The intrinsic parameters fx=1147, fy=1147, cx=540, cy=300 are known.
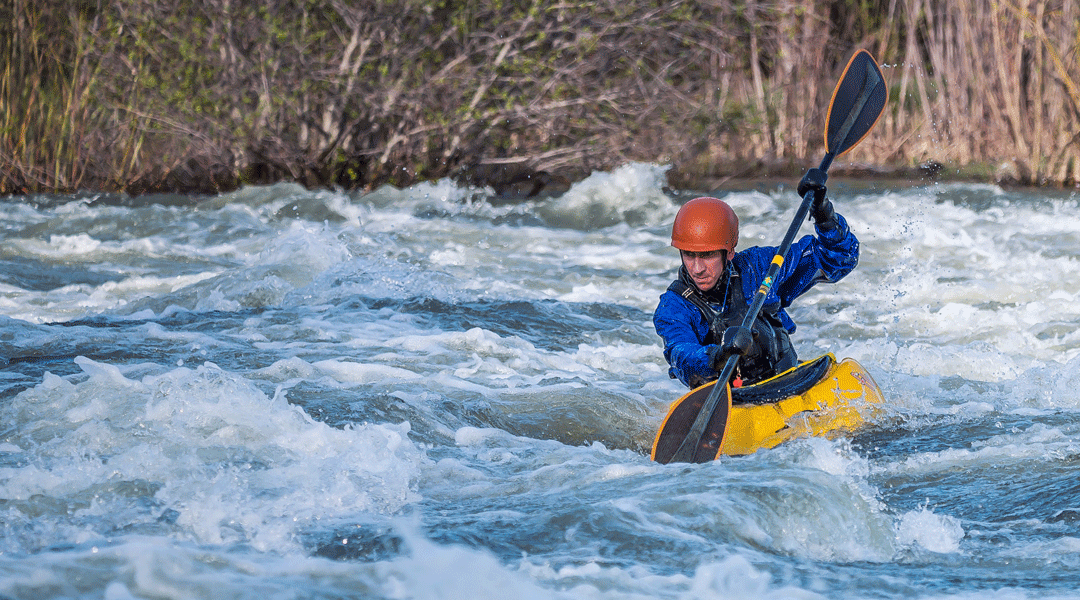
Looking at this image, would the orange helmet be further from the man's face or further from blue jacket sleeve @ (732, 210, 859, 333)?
blue jacket sleeve @ (732, 210, 859, 333)

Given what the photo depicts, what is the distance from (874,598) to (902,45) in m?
12.6

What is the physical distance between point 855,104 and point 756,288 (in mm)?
1250

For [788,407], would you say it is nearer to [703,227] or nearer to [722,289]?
[722,289]

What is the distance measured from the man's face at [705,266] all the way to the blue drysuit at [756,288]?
5cm

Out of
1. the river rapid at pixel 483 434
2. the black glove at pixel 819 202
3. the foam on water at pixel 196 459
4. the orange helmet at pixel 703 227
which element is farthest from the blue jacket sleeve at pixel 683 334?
the foam on water at pixel 196 459

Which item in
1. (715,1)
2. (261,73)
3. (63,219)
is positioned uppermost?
(715,1)

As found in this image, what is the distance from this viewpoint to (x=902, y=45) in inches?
554

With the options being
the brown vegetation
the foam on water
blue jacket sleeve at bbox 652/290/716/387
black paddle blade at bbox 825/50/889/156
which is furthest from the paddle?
the brown vegetation

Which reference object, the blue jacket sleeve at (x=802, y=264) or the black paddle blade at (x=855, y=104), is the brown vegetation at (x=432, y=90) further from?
the blue jacket sleeve at (x=802, y=264)

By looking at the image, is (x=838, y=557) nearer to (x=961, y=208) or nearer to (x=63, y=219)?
(x=961, y=208)

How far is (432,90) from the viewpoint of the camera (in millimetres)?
11141

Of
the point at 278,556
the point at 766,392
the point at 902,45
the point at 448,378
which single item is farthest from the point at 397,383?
the point at 902,45

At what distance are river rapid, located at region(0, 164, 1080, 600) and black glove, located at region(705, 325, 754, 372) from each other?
14.2 inches

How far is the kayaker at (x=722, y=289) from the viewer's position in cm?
406
